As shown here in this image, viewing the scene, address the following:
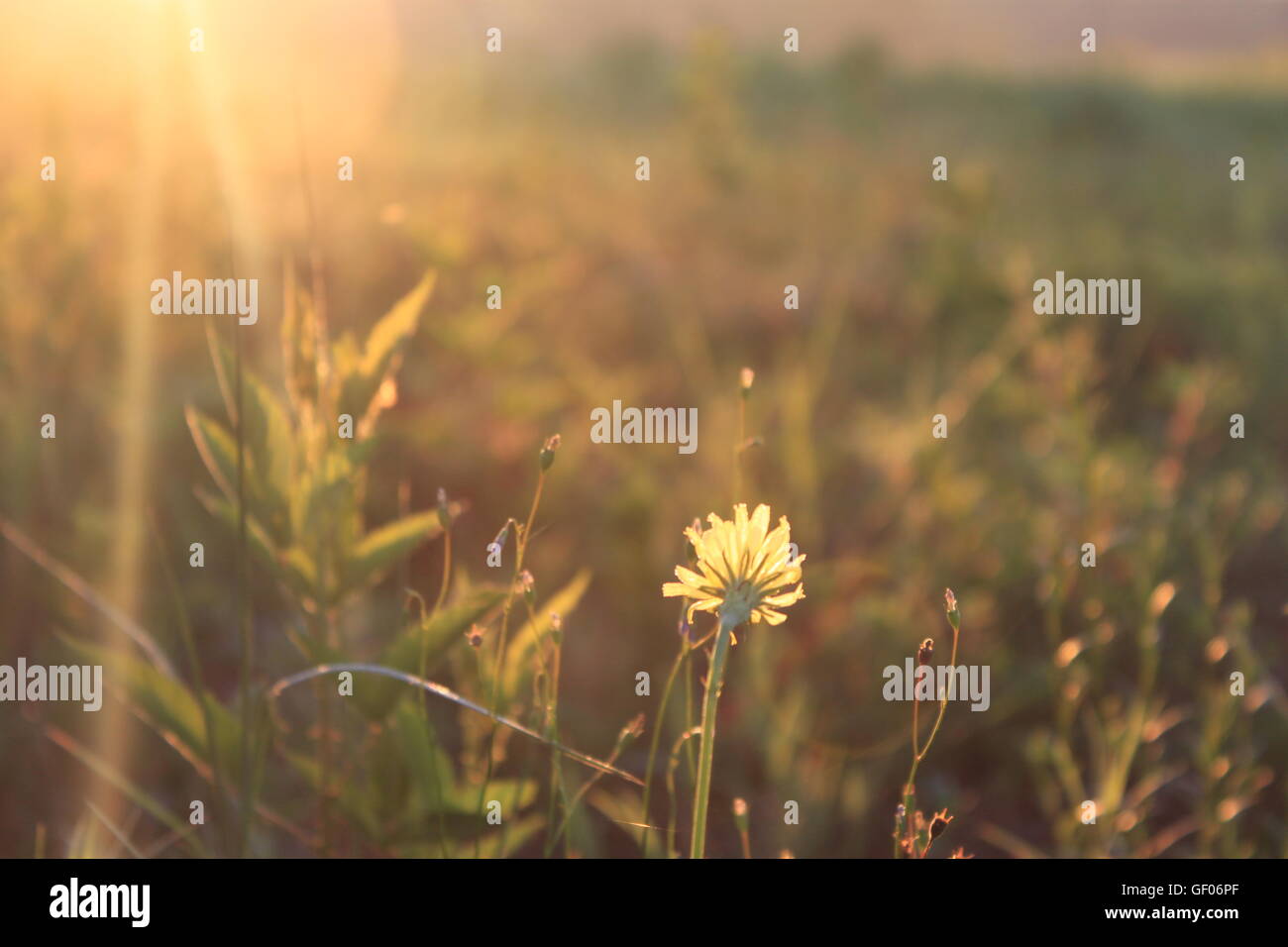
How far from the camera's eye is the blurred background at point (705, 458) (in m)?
1.85

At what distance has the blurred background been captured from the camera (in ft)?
6.07

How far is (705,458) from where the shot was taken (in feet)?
9.29

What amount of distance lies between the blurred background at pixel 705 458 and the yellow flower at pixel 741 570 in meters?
0.39

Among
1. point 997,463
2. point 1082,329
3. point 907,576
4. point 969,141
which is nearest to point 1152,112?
point 969,141

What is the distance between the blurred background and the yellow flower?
0.39 meters

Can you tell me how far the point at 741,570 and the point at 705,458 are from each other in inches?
78.1
